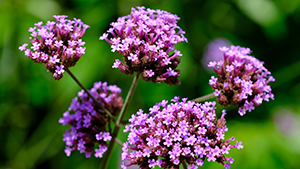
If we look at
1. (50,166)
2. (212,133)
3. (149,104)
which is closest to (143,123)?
(212,133)

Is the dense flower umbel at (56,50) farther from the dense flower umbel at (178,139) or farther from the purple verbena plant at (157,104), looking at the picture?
the dense flower umbel at (178,139)

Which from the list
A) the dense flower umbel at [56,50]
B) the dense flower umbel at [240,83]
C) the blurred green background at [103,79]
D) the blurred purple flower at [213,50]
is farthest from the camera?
the blurred purple flower at [213,50]

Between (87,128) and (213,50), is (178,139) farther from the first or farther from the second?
(213,50)

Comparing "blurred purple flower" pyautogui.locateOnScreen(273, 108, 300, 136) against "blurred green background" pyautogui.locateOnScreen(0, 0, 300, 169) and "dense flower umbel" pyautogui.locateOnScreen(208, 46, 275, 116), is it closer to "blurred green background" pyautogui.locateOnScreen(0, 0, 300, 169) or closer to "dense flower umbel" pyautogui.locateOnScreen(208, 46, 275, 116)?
"blurred green background" pyautogui.locateOnScreen(0, 0, 300, 169)

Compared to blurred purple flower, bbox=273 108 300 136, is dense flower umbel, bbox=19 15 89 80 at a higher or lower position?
higher

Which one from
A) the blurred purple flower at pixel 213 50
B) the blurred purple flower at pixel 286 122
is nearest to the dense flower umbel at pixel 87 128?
the blurred purple flower at pixel 213 50

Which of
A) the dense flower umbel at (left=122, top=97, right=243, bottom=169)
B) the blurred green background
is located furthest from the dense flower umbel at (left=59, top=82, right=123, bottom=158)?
the blurred green background
